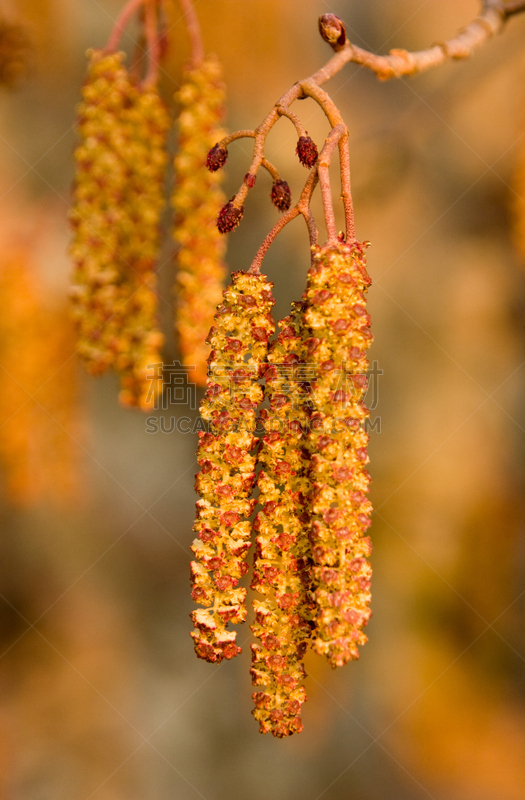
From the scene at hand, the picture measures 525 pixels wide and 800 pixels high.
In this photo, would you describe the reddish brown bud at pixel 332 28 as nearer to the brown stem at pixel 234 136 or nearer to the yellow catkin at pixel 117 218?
the brown stem at pixel 234 136

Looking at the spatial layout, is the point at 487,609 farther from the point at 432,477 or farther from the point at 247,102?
the point at 247,102

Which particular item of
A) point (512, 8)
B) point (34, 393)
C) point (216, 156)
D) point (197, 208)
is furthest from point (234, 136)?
point (34, 393)

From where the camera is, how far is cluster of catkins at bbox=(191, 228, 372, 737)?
1.27 feet

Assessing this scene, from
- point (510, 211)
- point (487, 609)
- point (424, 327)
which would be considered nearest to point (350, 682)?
point (487, 609)

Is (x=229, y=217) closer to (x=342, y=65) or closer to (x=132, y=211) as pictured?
(x=342, y=65)

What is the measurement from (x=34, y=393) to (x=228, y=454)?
0.76 metres

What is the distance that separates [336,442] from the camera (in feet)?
1.28

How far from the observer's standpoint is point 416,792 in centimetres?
113

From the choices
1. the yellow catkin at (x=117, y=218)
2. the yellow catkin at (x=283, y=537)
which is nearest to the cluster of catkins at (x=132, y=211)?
the yellow catkin at (x=117, y=218)

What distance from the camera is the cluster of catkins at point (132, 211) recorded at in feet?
2.14

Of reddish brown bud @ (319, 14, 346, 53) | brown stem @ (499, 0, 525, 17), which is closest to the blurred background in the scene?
brown stem @ (499, 0, 525, 17)

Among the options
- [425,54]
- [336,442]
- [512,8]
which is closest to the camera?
[336,442]

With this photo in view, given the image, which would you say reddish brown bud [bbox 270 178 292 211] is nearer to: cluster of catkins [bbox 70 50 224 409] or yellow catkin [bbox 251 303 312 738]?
yellow catkin [bbox 251 303 312 738]

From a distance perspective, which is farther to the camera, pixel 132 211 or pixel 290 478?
pixel 132 211
